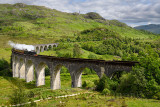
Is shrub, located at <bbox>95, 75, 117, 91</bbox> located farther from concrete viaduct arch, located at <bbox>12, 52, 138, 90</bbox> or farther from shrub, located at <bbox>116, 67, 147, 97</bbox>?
Answer: shrub, located at <bbox>116, 67, 147, 97</bbox>

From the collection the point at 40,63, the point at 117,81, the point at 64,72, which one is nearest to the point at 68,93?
the point at 117,81

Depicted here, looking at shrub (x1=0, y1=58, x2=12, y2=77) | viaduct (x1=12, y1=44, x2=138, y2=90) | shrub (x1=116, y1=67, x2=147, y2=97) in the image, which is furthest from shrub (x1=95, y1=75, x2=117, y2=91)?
shrub (x1=0, y1=58, x2=12, y2=77)

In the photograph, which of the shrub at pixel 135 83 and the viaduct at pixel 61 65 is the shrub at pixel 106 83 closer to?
the viaduct at pixel 61 65

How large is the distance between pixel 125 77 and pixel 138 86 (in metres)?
A: 3.00

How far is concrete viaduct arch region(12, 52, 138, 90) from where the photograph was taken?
33094 mm

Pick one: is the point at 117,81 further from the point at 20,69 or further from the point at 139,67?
the point at 20,69

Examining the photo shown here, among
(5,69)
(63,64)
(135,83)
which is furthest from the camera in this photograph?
(5,69)

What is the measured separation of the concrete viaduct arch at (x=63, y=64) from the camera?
33.1m

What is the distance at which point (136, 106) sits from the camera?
22.9m

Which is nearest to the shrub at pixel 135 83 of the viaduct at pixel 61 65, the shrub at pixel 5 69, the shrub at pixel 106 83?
the shrub at pixel 106 83

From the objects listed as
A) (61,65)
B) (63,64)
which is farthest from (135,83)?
(61,65)

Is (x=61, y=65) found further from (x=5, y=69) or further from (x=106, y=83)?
(x=5, y=69)

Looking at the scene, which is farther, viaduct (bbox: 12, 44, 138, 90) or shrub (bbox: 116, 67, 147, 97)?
viaduct (bbox: 12, 44, 138, 90)

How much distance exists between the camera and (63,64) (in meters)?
41.2
